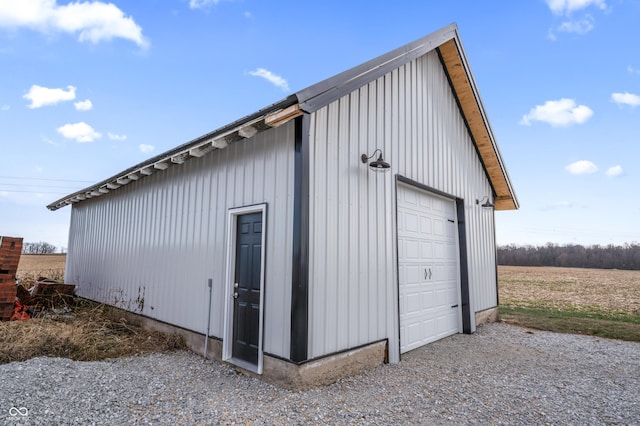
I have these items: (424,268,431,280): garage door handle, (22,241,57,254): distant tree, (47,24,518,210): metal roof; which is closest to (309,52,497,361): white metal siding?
(47,24,518,210): metal roof

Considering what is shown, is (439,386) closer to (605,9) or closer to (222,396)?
(222,396)

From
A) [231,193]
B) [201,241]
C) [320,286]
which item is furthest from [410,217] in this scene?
[201,241]

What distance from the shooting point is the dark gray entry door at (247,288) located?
4.22 metres

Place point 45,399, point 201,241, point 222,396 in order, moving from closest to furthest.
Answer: point 45,399, point 222,396, point 201,241

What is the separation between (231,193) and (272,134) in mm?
1199

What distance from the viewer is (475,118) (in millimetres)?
7426

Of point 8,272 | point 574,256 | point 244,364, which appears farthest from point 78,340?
point 574,256

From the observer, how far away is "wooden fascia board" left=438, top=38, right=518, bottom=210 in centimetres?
677

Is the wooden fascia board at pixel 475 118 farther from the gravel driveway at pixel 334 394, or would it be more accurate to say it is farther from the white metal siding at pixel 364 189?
the gravel driveway at pixel 334 394

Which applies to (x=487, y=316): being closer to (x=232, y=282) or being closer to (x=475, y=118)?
(x=475, y=118)

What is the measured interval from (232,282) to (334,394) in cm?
208

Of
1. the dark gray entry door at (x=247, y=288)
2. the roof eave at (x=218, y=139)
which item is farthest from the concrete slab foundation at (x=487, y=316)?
the roof eave at (x=218, y=139)

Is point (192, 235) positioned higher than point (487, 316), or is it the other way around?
point (192, 235)

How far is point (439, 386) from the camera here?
383cm
